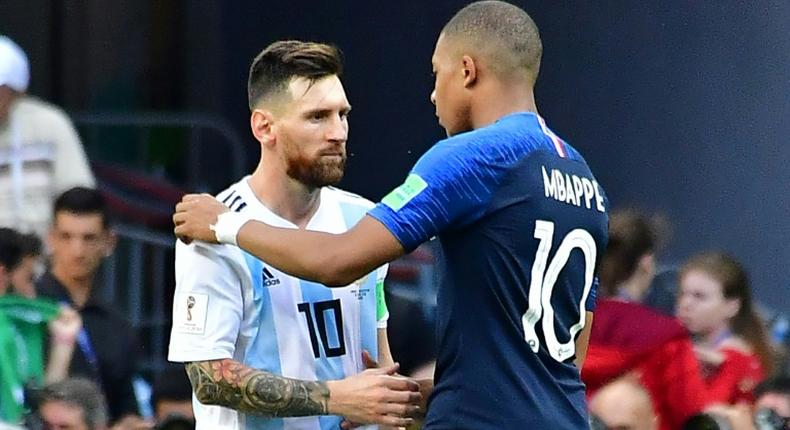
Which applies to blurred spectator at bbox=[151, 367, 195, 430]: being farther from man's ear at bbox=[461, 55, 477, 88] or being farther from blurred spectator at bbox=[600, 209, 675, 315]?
man's ear at bbox=[461, 55, 477, 88]

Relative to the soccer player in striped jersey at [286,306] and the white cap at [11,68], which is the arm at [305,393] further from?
the white cap at [11,68]

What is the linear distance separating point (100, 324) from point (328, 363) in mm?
2450

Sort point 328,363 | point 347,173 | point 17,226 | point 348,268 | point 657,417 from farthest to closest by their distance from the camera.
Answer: point 347,173 → point 17,226 → point 657,417 → point 328,363 → point 348,268

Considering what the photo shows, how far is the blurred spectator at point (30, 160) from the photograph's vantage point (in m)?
7.02

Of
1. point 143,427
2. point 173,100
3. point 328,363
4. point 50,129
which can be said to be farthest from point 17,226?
point 328,363

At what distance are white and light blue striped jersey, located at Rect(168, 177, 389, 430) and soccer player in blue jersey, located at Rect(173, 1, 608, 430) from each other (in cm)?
14

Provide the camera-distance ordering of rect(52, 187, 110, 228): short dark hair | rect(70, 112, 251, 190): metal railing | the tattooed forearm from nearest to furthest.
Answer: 1. the tattooed forearm
2. rect(52, 187, 110, 228): short dark hair
3. rect(70, 112, 251, 190): metal railing

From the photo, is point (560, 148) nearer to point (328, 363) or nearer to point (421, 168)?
point (421, 168)

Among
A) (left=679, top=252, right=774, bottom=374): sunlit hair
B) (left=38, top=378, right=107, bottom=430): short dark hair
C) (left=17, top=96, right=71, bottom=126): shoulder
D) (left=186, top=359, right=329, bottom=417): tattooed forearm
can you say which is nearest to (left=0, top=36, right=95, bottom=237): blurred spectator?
(left=17, top=96, right=71, bottom=126): shoulder

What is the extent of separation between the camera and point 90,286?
6.66 m

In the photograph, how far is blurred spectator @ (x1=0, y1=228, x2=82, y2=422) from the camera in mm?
6039

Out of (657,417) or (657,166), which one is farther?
(657,166)

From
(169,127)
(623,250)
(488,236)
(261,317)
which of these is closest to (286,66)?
(261,317)

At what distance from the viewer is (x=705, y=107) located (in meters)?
8.09
